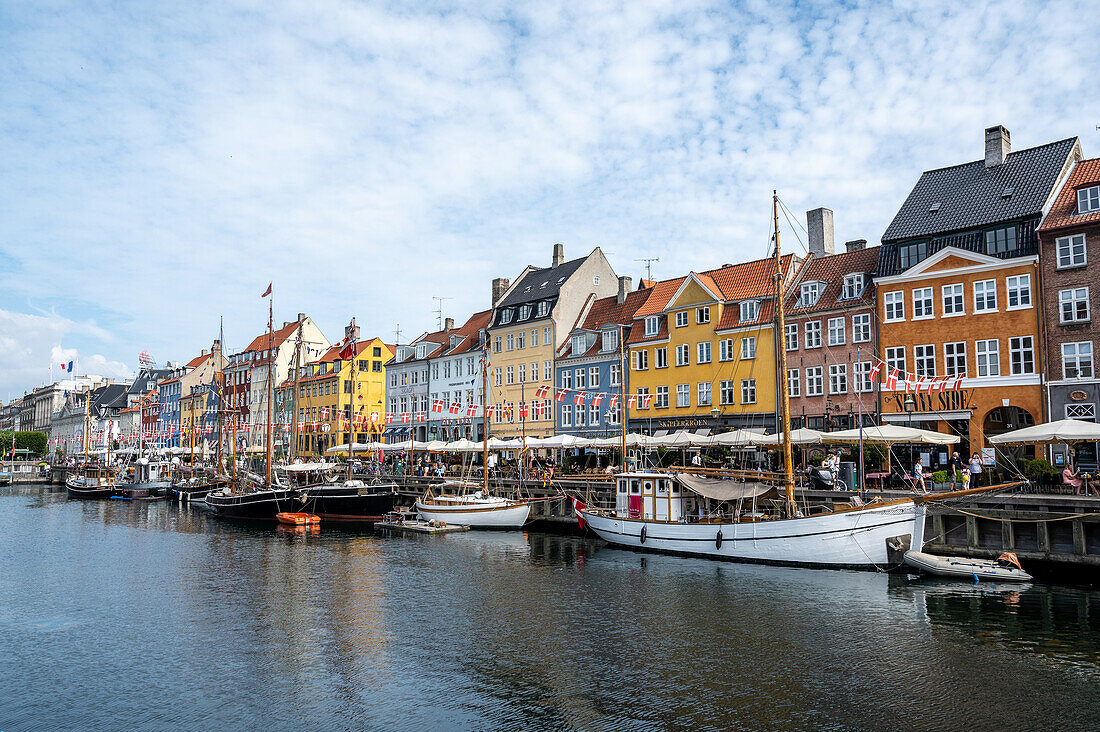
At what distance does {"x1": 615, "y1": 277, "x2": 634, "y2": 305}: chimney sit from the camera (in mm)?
66125

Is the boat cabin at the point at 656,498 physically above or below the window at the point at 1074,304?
below

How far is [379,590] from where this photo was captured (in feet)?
93.7

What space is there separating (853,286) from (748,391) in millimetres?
9480

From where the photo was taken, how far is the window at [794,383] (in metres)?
48.8

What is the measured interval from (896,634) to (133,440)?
136922 millimetres

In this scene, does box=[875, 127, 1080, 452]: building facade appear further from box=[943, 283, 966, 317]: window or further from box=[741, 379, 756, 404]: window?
box=[741, 379, 756, 404]: window

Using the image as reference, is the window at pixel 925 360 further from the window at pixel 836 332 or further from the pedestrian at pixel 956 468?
the pedestrian at pixel 956 468

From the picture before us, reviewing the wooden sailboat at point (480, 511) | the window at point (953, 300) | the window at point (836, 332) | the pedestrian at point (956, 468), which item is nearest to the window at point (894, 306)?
the window at point (953, 300)

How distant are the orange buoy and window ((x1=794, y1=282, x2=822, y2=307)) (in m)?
34.9

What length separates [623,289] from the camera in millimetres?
66688

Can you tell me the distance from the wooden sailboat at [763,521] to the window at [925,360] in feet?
41.2

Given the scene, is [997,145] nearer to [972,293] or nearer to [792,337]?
[972,293]

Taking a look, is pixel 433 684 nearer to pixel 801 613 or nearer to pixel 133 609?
pixel 801 613

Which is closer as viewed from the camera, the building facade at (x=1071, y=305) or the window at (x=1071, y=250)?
the building facade at (x=1071, y=305)
